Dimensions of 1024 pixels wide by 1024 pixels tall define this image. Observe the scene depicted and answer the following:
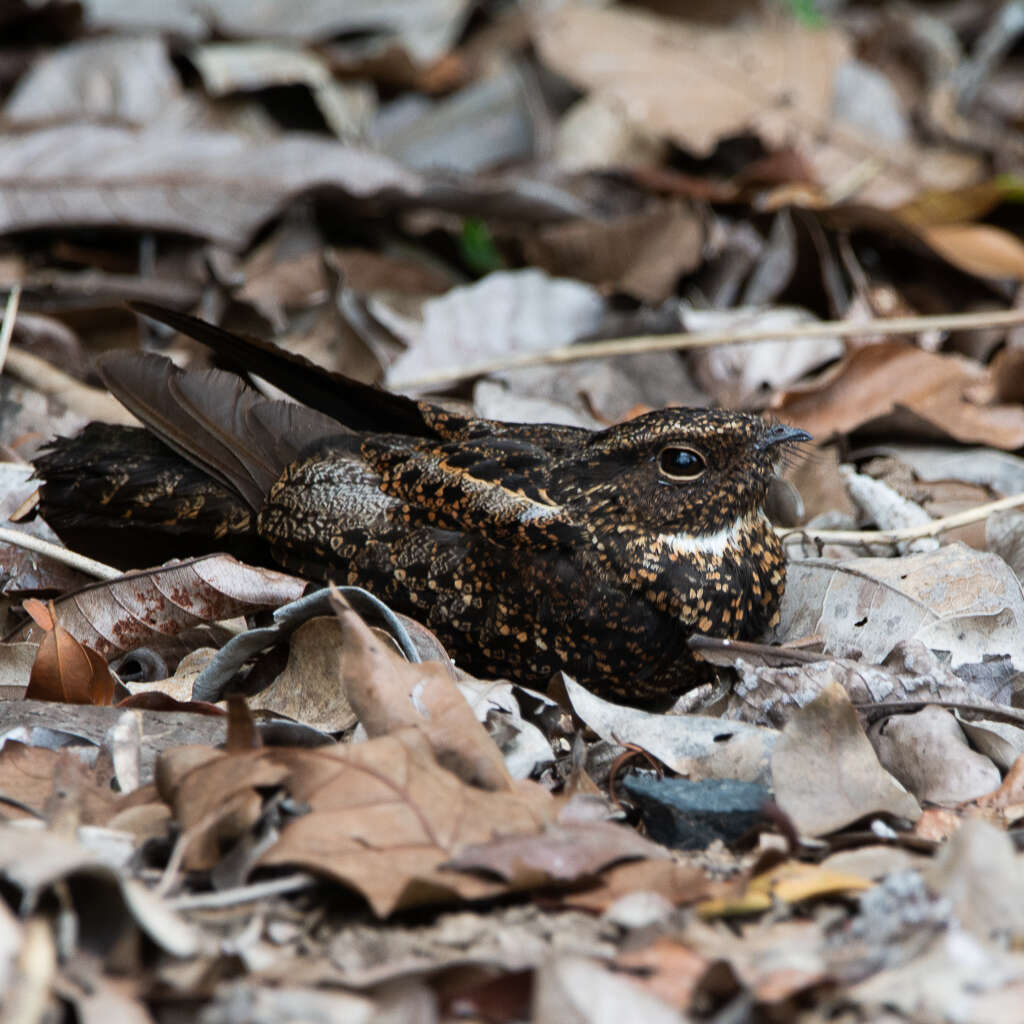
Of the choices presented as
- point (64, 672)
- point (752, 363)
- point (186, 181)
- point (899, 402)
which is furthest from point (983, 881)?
point (186, 181)

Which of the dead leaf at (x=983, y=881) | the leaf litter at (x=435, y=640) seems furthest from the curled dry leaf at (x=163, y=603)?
the dead leaf at (x=983, y=881)

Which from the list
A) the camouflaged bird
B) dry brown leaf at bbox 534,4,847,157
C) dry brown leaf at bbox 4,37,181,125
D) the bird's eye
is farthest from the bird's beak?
dry brown leaf at bbox 4,37,181,125

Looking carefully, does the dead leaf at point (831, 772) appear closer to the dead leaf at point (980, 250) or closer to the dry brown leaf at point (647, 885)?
the dry brown leaf at point (647, 885)

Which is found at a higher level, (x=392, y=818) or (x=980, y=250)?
(x=392, y=818)

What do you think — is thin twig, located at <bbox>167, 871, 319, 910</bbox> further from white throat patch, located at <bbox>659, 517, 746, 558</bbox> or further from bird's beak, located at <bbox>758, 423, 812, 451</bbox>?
bird's beak, located at <bbox>758, 423, 812, 451</bbox>

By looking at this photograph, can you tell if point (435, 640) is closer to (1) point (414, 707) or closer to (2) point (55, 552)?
(1) point (414, 707)

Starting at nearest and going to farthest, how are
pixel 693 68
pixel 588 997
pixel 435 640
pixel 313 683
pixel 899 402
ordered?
pixel 588 997
pixel 313 683
pixel 435 640
pixel 899 402
pixel 693 68

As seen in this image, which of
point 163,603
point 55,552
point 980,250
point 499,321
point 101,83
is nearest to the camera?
point 163,603
